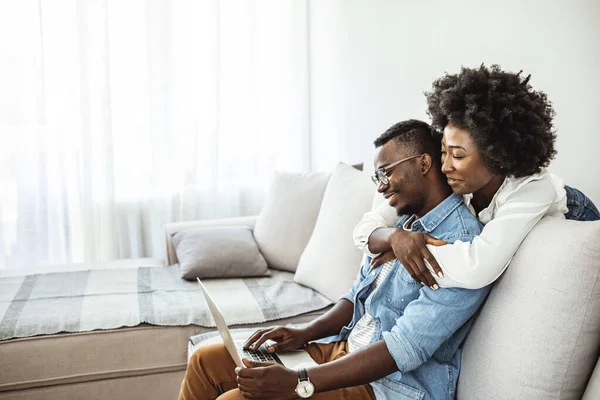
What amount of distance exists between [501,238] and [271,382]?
1.84 ft

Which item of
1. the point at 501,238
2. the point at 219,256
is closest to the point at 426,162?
the point at 501,238

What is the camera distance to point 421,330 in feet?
4.81

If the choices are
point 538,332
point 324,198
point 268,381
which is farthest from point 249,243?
point 538,332

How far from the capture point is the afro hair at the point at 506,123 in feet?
4.69

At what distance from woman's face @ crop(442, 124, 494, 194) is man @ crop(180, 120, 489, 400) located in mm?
86

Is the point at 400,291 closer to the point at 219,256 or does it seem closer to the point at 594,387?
the point at 594,387

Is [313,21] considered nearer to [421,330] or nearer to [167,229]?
[167,229]

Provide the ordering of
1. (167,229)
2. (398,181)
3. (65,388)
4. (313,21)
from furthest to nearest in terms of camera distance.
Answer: (313,21) → (167,229) → (65,388) → (398,181)

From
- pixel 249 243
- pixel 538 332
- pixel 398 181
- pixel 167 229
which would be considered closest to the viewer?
pixel 538 332

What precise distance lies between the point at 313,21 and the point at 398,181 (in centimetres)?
249

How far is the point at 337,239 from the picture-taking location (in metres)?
2.57

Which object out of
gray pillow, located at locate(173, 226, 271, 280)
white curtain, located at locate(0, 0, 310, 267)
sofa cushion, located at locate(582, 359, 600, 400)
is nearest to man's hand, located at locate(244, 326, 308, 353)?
sofa cushion, located at locate(582, 359, 600, 400)

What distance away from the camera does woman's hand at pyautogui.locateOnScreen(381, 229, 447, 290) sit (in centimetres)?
148

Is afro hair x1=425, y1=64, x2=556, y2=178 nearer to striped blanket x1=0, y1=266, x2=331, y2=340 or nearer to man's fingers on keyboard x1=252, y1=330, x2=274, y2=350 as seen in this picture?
man's fingers on keyboard x1=252, y1=330, x2=274, y2=350
